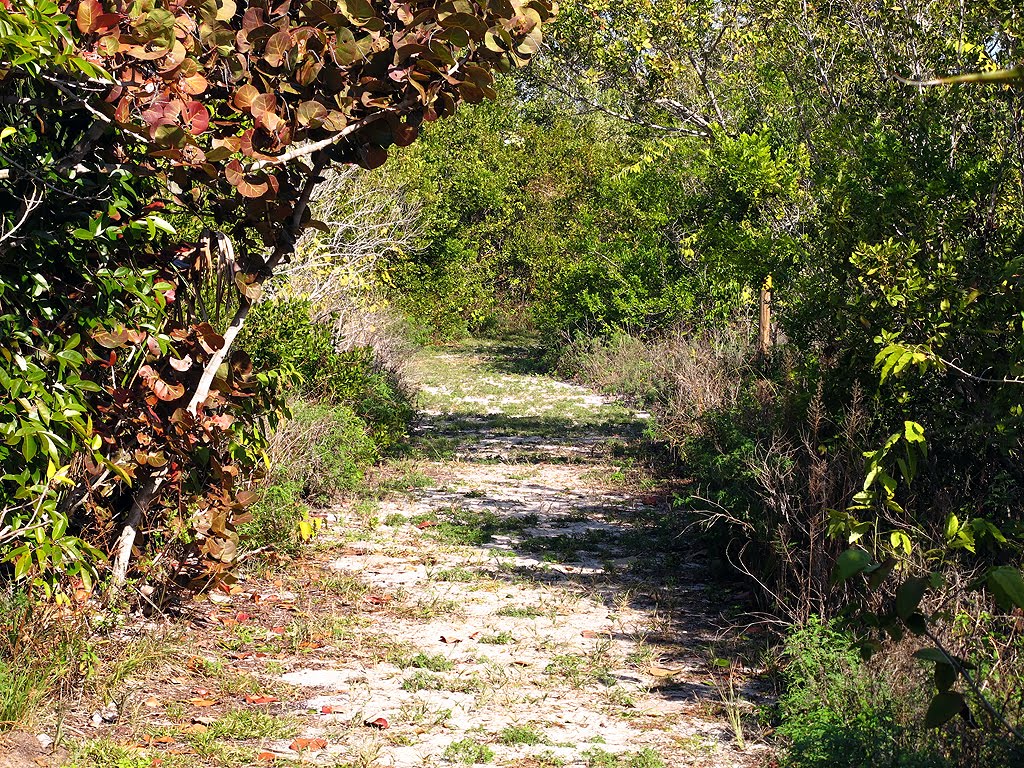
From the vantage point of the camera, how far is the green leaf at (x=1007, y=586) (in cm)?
182

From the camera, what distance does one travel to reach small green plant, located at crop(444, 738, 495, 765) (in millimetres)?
4184

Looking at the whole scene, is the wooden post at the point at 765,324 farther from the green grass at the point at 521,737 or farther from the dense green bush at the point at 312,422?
the green grass at the point at 521,737

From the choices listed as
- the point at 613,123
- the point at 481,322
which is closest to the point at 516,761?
the point at 481,322

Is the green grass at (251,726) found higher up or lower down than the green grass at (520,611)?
higher up

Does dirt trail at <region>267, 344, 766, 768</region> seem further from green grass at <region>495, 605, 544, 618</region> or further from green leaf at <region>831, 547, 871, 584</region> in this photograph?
green leaf at <region>831, 547, 871, 584</region>

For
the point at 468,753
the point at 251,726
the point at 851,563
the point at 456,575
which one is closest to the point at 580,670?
the point at 468,753

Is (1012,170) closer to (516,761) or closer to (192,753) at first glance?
(516,761)

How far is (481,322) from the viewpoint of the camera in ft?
83.6

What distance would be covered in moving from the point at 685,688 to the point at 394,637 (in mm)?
1644

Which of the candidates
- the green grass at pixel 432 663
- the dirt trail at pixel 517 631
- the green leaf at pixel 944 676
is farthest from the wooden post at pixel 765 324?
the green leaf at pixel 944 676

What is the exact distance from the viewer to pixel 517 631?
5.85m

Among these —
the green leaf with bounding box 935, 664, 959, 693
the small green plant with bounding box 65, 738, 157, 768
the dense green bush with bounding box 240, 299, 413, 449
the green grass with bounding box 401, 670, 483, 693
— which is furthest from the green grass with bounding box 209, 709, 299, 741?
the dense green bush with bounding box 240, 299, 413, 449

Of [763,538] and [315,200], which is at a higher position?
[315,200]

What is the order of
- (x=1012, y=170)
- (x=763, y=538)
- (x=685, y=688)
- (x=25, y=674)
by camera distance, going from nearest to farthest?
(x=25, y=674)
(x=685, y=688)
(x=1012, y=170)
(x=763, y=538)
